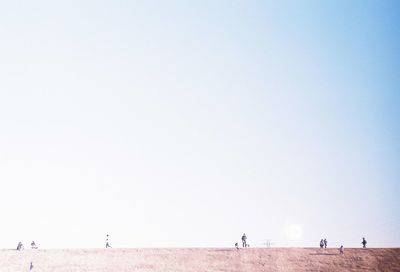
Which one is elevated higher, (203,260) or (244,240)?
(244,240)

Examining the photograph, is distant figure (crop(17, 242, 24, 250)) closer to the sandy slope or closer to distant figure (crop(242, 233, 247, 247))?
the sandy slope

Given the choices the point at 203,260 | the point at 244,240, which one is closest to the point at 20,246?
the point at 203,260

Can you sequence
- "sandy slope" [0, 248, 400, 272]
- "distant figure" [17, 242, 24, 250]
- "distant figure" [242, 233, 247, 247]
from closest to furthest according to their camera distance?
"sandy slope" [0, 248, 400, 272], "distant figure" [242, 233, 247, 247], "distant figure" [17, 242, 24, 250]

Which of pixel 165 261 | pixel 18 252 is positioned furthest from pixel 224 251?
pixel 18 252

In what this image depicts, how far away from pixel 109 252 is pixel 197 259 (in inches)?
217

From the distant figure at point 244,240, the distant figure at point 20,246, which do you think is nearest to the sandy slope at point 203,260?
the distant figure at point 20,246

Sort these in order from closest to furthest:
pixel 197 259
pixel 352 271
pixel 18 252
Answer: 1. pixel 352 271
2. pixel 197 259
3. pixel 18 252

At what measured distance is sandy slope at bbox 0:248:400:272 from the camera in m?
24.3

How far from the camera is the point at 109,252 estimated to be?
26250mm

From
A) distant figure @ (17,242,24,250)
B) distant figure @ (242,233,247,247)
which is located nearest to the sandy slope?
distant figure @ (17,242,24,250)

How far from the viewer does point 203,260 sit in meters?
25.1

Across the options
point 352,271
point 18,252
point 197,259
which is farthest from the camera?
point 18,252

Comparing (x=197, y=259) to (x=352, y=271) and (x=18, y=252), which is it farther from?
(x=18, y=252)

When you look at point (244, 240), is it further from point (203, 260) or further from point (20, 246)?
point (20, 246)
